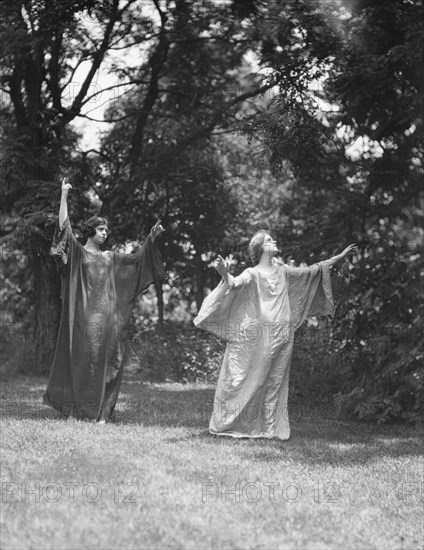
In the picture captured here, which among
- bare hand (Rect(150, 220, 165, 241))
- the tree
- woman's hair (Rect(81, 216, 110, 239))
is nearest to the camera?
bare hand (Rect(150, 220, 165, 241))

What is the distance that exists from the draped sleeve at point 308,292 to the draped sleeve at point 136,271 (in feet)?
4.66

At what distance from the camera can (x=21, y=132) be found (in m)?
14.5

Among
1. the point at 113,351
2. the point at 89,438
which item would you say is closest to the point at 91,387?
the point at 113,351

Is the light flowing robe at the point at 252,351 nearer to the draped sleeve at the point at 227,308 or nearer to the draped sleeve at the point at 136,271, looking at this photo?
the draped sleeve at the point at 227,308

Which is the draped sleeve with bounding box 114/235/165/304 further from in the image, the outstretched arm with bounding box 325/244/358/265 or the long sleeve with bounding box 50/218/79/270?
the outstretched arm with bounding box 325/244/358/265

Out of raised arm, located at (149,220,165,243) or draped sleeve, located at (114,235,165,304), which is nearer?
raised arm, located at (149,220,165,243)

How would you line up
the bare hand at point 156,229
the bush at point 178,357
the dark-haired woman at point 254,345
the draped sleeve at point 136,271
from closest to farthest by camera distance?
the dark-haired woman at point 254,345
the bare hand at point 156,229
the draped sleeve at point 136,271
the bush at point 178,357

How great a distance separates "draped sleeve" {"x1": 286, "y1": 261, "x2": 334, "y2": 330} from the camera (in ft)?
29.9

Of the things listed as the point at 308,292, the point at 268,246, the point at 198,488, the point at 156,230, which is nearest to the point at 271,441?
the point at 308,292

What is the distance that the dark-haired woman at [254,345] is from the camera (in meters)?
8.56

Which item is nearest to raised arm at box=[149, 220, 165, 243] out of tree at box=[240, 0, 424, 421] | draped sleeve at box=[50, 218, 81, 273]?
draped sleeve at box=[50, 218, 81, 273]

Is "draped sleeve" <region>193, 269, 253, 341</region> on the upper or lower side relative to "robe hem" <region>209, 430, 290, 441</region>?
upper

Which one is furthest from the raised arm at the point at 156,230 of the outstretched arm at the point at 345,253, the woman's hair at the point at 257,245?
the outstretched arm at the point at 345,253

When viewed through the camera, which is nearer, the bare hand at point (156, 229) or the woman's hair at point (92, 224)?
the bare hand at point (156, 229)
